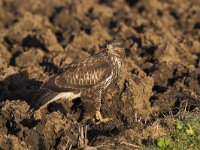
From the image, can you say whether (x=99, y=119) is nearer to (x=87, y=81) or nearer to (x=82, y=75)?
(x=87, y=81)

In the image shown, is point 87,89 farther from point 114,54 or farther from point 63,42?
point 63,42

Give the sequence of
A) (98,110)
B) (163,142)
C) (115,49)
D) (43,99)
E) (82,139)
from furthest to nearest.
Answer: (115,49) < (98,110) < (43,99) < (82,139) < (163,142)

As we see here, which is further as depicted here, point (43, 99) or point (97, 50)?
point (97, 50)

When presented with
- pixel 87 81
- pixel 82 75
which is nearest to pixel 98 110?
pixel 87 81

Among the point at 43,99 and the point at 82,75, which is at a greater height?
the point at 82,75

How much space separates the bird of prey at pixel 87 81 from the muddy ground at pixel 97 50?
0.99 feet

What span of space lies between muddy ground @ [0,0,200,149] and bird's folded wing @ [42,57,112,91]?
1.50 feet

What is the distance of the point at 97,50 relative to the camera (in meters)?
15.9

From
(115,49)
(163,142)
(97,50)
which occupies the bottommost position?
(163,142)

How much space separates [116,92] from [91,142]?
93.6 inches

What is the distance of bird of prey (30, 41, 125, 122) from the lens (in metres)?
11.3

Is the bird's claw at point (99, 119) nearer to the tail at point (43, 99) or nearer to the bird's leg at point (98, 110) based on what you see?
the bird's leg at point (98, 110)

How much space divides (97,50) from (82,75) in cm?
460

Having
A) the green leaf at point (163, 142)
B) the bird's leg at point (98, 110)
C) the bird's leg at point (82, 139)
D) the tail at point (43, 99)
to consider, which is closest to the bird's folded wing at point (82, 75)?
the tail at point (43, 99)
